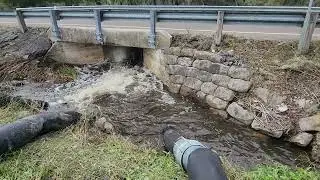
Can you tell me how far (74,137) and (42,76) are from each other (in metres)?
5.58

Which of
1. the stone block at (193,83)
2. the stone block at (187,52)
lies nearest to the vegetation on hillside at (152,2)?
the stone block at (187,52)

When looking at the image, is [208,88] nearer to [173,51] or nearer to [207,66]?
[207,66]

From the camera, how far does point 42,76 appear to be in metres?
10.6

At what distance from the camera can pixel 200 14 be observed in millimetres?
8234

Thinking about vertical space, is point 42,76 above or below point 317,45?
below

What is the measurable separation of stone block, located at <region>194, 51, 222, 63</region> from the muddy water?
1.23m

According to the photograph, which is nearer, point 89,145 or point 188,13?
point 89,145

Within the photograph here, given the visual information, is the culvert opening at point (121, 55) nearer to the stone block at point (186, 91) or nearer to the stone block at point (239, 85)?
the stone block at point (186, 91)

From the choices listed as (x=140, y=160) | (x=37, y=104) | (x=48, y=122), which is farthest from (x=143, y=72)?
(x=140, y=160)

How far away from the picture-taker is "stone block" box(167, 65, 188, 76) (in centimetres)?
871

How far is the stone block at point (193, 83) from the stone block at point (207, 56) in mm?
607

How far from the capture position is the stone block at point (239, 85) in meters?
7.31

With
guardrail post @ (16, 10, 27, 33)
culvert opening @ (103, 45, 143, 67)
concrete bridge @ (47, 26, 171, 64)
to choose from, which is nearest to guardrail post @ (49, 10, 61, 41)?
concrete bridge @ (47, 26, 171, 64)

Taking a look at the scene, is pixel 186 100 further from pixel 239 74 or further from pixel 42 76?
pixel 42 76
